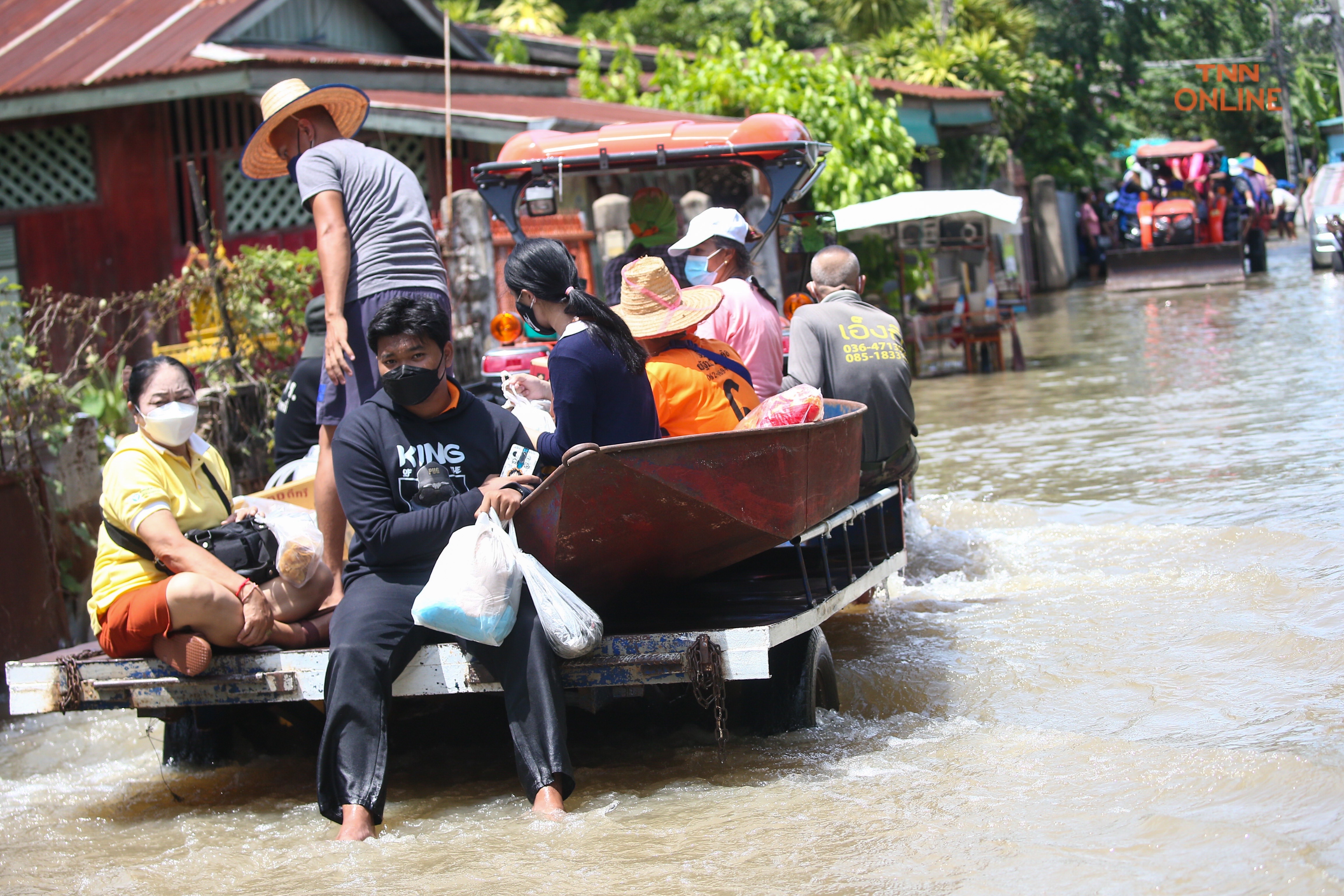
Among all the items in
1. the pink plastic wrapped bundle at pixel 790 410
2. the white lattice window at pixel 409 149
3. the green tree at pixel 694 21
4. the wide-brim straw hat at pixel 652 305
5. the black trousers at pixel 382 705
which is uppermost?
the green tree at pixel 694 21

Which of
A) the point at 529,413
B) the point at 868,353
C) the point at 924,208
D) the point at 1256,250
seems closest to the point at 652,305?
the point at 529,413

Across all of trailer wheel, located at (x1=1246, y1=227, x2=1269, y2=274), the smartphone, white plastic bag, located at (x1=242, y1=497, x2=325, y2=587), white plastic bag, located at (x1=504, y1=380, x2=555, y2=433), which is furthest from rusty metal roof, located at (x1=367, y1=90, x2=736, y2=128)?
trailer wheel, located at (x1=1246, y1=227, x2=1269, y2=274)

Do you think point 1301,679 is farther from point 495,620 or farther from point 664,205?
point 664,205

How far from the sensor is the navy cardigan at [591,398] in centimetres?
445

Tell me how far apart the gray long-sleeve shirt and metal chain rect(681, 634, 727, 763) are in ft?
7.66

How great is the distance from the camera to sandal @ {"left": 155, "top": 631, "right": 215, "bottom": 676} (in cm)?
447

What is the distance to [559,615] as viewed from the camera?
4.19 meters

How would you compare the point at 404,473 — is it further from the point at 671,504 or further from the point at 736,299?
the point at 736,299

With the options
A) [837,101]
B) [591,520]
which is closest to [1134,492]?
[591,520]

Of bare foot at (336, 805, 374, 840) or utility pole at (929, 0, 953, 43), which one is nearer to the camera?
bare foot at (336, 805, 374, 840)

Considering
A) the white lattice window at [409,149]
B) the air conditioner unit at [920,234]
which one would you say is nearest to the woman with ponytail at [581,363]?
the white lattice window at [409,149]

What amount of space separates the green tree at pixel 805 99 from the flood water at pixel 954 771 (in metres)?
8.03

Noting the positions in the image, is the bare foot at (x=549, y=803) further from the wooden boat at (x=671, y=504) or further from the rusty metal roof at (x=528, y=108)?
the rusty metal roof at (x=528, y=108)

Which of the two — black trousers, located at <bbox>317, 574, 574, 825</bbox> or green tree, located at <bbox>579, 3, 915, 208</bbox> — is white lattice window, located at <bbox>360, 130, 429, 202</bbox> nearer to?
green tree, located at <bbox>579, 3, 915, 208</bbox>
